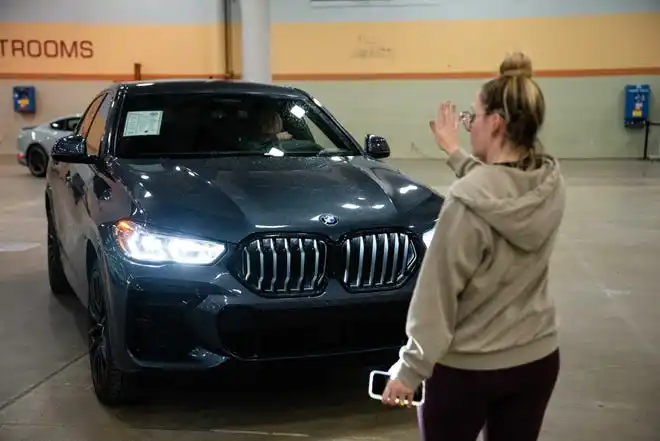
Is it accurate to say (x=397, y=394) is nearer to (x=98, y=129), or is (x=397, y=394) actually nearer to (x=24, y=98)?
(x=98, y=129)

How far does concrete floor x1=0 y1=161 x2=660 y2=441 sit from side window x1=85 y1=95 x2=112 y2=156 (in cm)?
126

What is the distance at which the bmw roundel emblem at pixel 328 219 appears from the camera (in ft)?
12.1

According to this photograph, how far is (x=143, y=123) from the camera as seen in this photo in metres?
4.78

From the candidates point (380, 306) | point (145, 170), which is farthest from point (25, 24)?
point (380, 306)

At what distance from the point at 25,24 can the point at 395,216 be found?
18.4 meters

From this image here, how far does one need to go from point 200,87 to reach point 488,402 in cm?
354

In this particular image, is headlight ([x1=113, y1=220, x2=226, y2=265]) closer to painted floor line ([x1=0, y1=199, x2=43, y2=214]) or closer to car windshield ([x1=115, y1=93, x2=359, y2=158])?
car windshield ([x1=115, y1=93, x2=359, y2=158])

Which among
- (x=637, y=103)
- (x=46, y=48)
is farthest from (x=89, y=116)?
(x=637, y=103)

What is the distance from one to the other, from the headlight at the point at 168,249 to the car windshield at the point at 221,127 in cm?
108

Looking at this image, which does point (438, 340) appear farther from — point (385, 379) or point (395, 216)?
point (395, 216)

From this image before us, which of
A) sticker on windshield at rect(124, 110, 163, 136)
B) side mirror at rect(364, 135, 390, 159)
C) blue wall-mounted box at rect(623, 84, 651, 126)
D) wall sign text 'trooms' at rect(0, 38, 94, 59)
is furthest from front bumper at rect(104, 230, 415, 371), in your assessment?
wall sign text 'trooms' at rect(0, 38, 94, 59)

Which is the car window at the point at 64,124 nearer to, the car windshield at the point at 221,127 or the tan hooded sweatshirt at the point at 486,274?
the car windshield at the point at 221,127

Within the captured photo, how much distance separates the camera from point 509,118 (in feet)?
6.34

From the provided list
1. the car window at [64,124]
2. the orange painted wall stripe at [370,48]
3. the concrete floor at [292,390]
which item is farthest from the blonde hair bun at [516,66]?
the orange painted wall stripe at [370,48]
